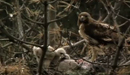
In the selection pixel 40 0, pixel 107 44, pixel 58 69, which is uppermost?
pixel 40 0

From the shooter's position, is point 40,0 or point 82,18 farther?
point 82,18

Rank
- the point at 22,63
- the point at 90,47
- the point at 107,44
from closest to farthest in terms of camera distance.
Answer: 1. the point at 22,63
2. the point at 90,47
3. the point at 107,44

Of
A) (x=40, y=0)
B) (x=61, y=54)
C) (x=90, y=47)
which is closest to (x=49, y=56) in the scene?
(x=61, y=54)

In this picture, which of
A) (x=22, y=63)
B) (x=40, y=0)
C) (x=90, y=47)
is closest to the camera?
(x=40, y=0)

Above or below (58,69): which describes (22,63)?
above

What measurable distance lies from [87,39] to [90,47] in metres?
1.01

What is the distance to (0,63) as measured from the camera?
679 centimetres

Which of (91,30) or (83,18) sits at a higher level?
(83,18)

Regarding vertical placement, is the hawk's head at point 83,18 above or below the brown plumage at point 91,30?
above

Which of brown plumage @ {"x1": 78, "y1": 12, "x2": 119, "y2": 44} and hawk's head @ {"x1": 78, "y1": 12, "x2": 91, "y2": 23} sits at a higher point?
hawk's head @ {"x1": 78, "y1": 12, "x2": 91, "y2": 23}

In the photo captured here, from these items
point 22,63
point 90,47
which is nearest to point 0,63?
point 22,63

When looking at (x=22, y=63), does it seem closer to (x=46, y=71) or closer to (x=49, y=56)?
(x=46, y=71)

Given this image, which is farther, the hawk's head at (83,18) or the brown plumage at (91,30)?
the hawk's head at (83,18)

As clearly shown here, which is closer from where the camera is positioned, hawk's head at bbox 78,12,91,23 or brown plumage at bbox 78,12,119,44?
brown plumage at bbox 78,12,119,44
